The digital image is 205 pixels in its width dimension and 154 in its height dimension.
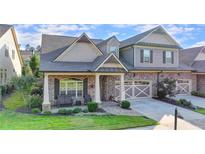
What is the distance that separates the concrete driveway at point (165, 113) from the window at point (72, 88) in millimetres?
2764

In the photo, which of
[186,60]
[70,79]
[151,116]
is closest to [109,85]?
[70,79]

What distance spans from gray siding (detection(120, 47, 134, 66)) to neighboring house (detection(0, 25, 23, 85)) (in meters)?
6.09

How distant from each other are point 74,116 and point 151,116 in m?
3.29

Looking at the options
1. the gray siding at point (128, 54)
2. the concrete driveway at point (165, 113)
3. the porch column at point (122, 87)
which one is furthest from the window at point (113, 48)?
the concrete driveway at point (165, 113)

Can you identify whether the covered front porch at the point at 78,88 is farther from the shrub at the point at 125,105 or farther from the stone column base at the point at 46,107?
the shrub at the point at 125,105

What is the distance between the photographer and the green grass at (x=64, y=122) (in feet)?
26.7

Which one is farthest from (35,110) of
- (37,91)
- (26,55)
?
(26,55)

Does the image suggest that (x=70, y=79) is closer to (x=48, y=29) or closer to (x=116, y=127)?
(x=48, y=29)

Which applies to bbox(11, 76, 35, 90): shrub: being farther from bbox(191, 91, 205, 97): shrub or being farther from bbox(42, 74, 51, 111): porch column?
bbox(191, 91, 205, 97): shrub

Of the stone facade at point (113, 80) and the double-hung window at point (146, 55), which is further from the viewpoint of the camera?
the double-hung window at point (146, 55)

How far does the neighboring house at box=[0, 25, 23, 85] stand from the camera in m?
10.0

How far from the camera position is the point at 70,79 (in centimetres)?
1136

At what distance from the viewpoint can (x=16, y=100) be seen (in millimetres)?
9828

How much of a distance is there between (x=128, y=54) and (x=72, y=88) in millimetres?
4389
